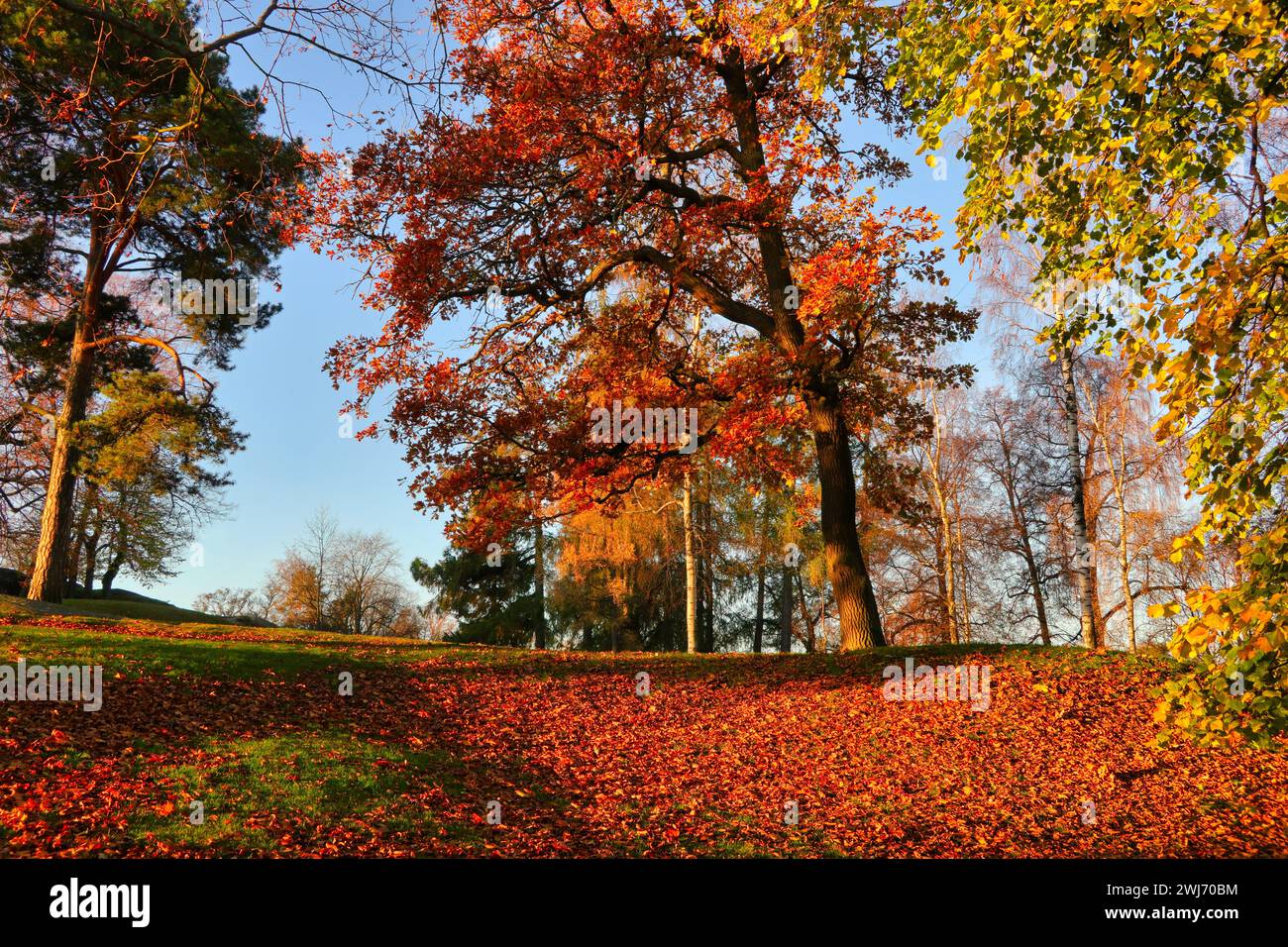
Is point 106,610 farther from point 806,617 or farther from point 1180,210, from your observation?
point 1180,210

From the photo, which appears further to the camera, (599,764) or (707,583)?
(707,583)

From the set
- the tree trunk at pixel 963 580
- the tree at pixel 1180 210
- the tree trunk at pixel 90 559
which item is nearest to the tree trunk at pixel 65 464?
the tree trunk at pixel 90 559

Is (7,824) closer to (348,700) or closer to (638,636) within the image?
(348,700)

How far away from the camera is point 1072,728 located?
11000mm

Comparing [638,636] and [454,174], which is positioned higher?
[454,174]

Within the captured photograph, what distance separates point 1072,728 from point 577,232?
1096 cm

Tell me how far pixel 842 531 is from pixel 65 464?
18.6 m

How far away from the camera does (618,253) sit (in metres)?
15.9

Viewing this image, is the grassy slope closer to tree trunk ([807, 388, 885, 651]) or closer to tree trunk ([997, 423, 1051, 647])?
tree trunk ([807, 388, 885, 651])

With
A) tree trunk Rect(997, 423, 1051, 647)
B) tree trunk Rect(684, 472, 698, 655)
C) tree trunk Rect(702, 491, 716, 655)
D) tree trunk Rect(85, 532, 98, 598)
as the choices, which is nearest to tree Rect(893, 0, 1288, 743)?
tree trunk Rect(684, 472, 698, 655)

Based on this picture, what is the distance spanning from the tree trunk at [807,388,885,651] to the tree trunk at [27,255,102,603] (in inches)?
706

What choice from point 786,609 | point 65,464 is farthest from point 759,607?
point 65,464
